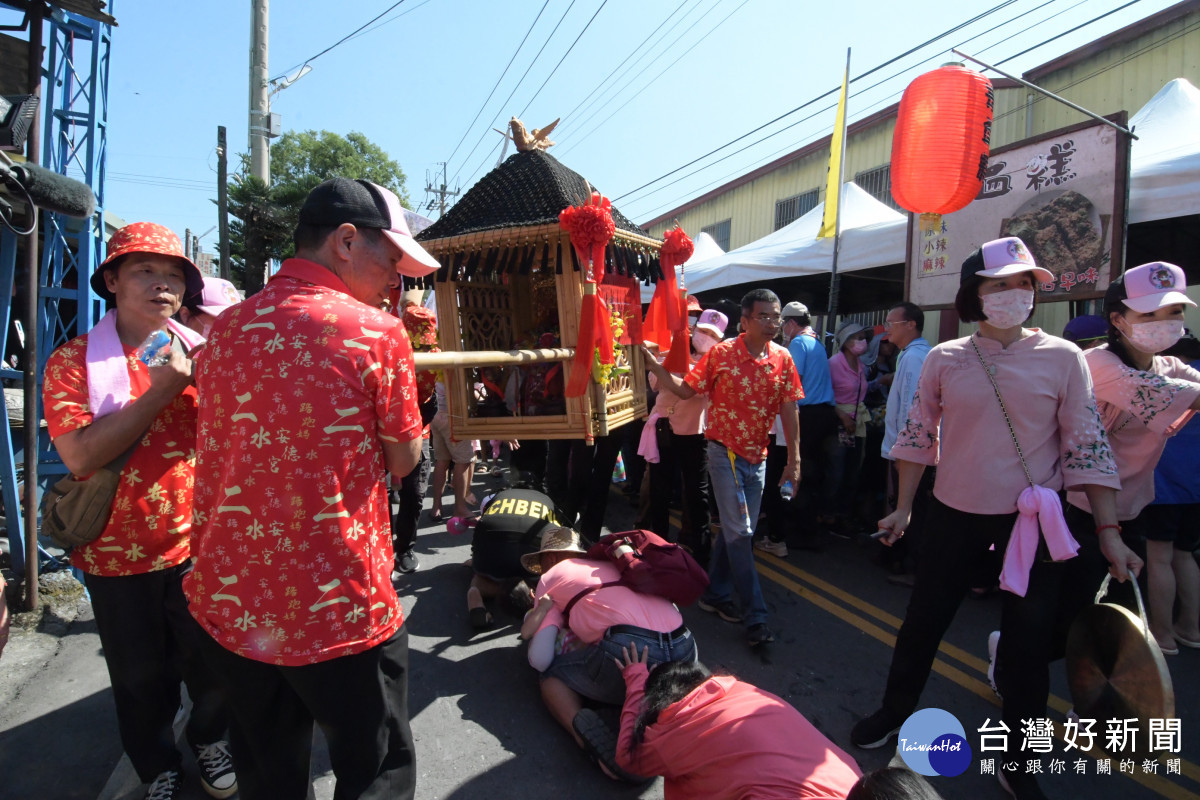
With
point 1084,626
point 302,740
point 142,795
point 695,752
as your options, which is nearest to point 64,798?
point 142,795

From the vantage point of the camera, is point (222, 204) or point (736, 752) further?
point (222, 204)

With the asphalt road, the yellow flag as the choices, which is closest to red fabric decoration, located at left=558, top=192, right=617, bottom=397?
the asphalt road

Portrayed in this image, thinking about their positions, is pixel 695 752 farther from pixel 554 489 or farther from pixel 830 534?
pixel 830 534

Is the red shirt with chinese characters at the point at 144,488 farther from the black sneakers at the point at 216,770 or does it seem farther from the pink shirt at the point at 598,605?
the pink shirt at the point at 598,605

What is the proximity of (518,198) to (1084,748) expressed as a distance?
3.56 m

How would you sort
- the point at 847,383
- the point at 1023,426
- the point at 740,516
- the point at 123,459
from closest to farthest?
1. the point at 123,459
2. the point at 1023,426
3. the point at 740,516
4. the point at 847,383

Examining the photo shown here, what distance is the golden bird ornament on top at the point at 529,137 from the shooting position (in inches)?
152

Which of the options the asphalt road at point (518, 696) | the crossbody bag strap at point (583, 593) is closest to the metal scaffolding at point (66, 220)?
the asphalt road at point (518, 696)

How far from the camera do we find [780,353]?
155 inches

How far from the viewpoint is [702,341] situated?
4.97m

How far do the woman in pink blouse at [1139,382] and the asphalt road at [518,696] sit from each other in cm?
104

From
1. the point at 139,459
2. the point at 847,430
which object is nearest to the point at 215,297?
the point at 139,459

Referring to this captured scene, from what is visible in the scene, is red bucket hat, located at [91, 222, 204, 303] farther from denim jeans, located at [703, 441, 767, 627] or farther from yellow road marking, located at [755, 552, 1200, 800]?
yellow road marking, located at [755, 552, 1200, 800]

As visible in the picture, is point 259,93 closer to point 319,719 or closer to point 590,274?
point 590,274
